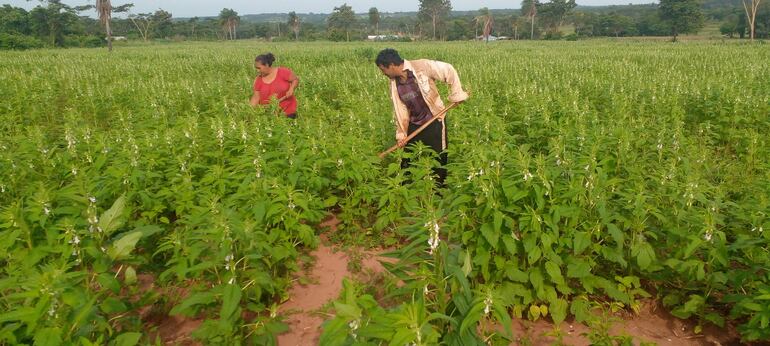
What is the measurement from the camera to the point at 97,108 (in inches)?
388

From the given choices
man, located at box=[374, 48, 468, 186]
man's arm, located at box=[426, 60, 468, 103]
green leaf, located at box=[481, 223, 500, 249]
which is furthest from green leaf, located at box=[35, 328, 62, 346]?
man's arm, located at box=[426, 60, 468, 103]

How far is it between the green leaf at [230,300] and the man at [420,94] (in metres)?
2.89

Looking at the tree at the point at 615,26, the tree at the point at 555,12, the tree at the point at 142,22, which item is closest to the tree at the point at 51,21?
the tree at the point at 142,22

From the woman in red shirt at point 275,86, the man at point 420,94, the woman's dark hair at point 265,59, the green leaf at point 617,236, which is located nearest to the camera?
the green leaf at point 617,236

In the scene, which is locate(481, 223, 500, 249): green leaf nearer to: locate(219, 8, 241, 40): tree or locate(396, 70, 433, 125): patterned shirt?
locate(396, 70, 433, 125): patterned shirt

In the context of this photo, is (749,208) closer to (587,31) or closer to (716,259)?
(716,259)

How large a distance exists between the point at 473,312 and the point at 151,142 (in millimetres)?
4519

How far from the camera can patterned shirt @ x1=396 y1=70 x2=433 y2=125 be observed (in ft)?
17.0

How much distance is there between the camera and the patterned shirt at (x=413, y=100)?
205 inches

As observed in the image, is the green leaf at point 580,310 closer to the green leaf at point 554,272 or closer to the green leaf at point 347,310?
Answer: the green leaf at point 554,272

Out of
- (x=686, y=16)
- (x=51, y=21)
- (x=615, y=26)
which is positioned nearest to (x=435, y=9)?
(x=615, y=26)

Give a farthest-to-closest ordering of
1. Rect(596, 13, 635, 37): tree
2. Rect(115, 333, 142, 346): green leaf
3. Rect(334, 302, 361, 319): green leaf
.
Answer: Rect(596, 13, 635, 37): tree, Rect(115, 333, 142, 346): green leaf, Rect(334, 302, 361, 319): green leaf

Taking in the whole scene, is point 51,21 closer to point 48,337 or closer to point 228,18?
point 228,18

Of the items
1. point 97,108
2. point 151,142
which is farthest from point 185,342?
point 97,108
